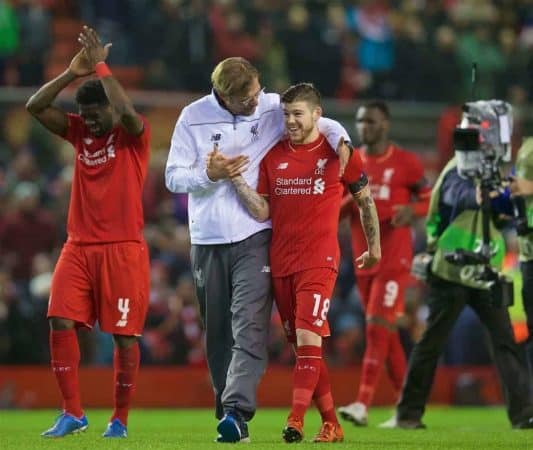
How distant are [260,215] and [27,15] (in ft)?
38.5

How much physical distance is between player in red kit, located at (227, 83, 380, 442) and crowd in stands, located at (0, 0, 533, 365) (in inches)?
311

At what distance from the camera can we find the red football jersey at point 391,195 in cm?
1378

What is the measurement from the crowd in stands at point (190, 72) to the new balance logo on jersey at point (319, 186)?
8.09 meters

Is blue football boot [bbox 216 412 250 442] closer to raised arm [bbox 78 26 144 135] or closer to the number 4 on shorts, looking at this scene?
the number 4 on shorts

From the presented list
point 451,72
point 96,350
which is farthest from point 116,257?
point 451,72

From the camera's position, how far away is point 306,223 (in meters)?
10.4

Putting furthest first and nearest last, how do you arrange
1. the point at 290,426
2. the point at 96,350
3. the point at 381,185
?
the point at 96,350 < the point at 381,185 < the point at 290,426

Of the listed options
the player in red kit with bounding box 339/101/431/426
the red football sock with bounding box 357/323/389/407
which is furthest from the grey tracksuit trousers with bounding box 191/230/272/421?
the player in red kit with bounding box 339/101/431/426

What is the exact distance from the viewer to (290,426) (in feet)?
33.1

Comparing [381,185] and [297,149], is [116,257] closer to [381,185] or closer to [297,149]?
[297,149]

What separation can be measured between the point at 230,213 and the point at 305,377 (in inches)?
46.9

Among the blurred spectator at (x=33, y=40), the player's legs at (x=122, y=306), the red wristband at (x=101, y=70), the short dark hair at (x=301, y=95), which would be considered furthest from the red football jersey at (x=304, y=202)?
the blurred spectator at (x=33, y=40)

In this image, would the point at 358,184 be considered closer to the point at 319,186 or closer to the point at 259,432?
the point at 319,186

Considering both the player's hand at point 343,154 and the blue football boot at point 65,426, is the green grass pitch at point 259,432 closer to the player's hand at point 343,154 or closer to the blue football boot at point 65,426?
the blue football boot at point 65,426
